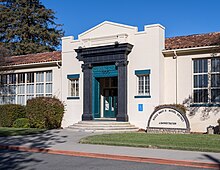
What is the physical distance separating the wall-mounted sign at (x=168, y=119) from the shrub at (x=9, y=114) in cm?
1002

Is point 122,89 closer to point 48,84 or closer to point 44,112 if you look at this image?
point 44,112

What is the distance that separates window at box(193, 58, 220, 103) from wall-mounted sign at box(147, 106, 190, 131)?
2.31 metres

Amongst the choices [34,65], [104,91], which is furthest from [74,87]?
[34,65]

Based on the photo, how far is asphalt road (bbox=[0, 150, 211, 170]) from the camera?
9.12 m

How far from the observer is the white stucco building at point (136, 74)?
18.5m

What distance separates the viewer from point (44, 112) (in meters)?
21.5

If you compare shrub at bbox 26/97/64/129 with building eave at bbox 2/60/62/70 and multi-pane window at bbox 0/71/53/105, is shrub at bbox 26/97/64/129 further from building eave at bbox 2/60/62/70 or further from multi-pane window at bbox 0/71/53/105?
building eave at bbox 2/60/62/70

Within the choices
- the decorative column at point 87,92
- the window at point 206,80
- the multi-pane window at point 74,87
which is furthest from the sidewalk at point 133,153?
the multi-pane window at point 74,87

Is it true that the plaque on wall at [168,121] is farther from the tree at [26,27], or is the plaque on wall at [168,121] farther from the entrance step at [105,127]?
the tree at [26,27]

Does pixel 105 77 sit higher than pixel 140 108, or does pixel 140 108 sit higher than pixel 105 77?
pixel 105 77

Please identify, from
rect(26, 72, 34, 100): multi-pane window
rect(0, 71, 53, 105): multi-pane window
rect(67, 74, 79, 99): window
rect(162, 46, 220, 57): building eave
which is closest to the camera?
rect(162, 46, 220, 57): building eave

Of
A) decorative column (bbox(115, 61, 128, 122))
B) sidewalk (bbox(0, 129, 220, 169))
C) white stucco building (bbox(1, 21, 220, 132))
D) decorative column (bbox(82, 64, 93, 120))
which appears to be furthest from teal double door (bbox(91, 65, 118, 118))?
sidewalk (bbox(0, 129, 220, 169))

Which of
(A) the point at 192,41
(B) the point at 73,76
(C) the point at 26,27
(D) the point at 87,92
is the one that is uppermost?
(C) the point at 26,27

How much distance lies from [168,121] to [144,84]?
3.49 metres
